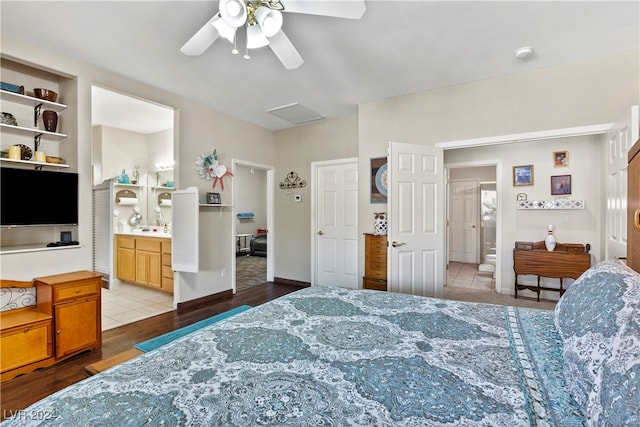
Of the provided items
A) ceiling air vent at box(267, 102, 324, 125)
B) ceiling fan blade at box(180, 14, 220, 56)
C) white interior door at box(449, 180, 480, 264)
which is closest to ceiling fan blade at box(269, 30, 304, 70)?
ceiling fan blade at box(180, 14, 220, 56)

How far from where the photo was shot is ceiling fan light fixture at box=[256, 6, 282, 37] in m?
1.73

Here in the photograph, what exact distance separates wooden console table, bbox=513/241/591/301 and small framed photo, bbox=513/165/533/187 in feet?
Answer: 2.86

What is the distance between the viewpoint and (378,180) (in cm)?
383

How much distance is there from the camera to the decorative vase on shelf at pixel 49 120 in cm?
261

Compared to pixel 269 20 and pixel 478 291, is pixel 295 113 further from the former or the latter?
pixel 478 291

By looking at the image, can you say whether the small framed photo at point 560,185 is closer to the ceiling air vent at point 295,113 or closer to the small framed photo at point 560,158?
the small framed photo at point 560,158

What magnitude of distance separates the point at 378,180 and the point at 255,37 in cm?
238

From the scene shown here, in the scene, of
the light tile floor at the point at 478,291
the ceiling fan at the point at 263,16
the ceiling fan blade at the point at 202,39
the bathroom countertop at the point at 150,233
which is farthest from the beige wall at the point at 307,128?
the ceiling fan at the point at 263,16

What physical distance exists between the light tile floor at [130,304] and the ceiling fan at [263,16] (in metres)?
2.93

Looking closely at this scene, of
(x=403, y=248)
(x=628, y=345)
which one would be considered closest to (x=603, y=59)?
(x=403, y=248)

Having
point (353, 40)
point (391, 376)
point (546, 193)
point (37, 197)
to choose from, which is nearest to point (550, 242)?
point (546, 193)

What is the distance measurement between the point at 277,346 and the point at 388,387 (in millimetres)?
488

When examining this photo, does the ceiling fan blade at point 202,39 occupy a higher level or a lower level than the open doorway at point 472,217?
higher

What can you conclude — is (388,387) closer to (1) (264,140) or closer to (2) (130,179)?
(1) (264,140)
